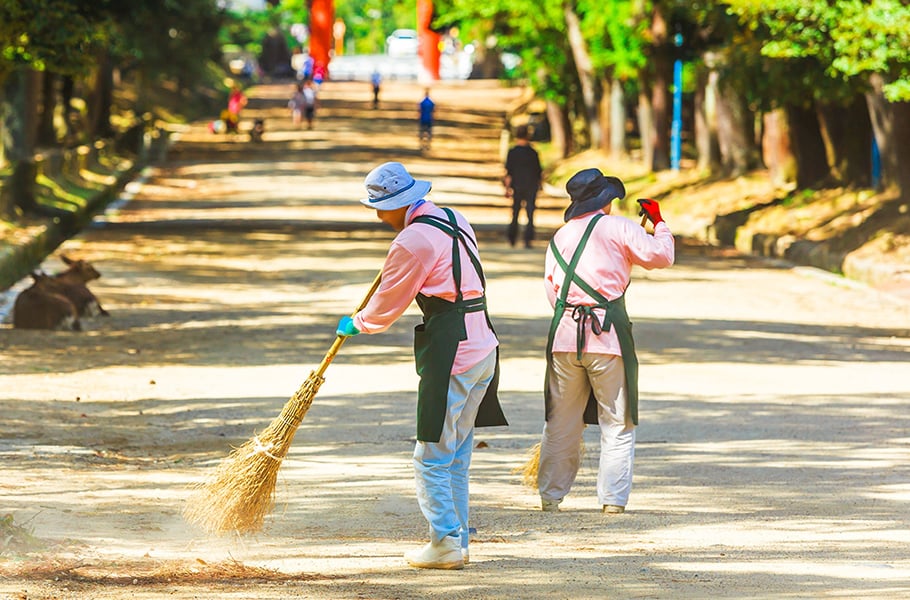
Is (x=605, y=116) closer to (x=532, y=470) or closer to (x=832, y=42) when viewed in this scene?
(x=832, y=42)

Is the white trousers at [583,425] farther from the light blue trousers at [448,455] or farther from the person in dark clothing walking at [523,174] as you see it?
the person in dark clothing walking at [523,174]

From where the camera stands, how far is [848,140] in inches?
1059

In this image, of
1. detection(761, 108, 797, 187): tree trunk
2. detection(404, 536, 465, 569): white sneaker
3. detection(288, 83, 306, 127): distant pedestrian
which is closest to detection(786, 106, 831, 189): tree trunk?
detection(761, 108, 797, 187): tree trunk

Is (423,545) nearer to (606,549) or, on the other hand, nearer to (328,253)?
(606,549)

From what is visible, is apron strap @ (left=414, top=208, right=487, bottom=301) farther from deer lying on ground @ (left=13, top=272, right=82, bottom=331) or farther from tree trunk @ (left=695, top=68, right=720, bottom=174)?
tree trunk @ (left=695, top=68, right=720, bottom=174)

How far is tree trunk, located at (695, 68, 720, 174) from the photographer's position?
34.2m

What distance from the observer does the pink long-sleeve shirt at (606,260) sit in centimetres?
816

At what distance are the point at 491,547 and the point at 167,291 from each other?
12.9 meters

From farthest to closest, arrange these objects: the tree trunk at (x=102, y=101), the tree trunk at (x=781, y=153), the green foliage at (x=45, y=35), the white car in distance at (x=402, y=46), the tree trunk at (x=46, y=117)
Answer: the white car in distance at (x=402, y=46)
the tree trunk at (x=102, y=101)
the tree trunk at (x=46, y=117)
the tree trunk at (x=781, y=153)
the green foliage at (x=45, y=35)

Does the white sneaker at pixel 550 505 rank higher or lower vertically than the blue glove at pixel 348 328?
lower

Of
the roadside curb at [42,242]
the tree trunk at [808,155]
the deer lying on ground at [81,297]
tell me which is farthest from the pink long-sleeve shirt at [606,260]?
the tree trunk at [808,155]

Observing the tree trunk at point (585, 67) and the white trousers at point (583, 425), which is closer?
the white trousers at point (583, 425)

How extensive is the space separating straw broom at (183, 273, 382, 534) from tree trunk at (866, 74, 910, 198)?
55.8ft

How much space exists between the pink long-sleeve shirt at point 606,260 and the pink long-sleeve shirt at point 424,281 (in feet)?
4.02
